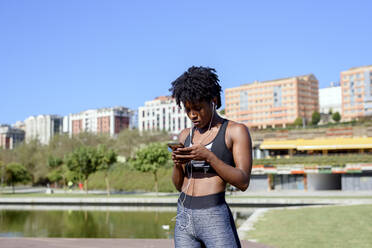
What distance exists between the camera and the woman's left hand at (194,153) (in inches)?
102

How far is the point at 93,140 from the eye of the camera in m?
65.3

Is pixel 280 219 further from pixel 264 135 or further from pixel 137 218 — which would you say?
pixel 264 135

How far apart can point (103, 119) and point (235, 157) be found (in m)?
157

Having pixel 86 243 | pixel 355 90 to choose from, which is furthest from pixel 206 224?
pixel 355 90

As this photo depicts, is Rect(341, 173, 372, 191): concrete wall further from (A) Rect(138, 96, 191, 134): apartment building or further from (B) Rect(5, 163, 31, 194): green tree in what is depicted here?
(A) Rect(138, 96, 191, 134): apartment building

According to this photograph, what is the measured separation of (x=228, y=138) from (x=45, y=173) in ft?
172

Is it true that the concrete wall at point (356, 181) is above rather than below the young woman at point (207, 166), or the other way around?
below

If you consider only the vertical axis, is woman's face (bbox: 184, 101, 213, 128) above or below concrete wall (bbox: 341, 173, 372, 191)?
above

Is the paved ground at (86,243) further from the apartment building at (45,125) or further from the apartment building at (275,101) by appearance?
the apartment building at (45,125)

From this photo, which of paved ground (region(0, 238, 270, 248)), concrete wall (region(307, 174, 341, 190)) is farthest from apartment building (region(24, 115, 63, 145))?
paved ground (region(0, 238, 270, 248))

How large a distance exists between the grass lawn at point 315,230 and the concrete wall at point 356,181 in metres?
23.1

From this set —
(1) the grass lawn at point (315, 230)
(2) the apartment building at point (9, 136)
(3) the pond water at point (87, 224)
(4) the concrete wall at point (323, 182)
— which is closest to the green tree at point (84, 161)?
(3) the pond water at point (87, 224)

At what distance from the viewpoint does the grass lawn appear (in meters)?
8.66

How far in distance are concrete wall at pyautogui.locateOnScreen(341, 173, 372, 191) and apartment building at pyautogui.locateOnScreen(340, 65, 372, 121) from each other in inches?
2746
